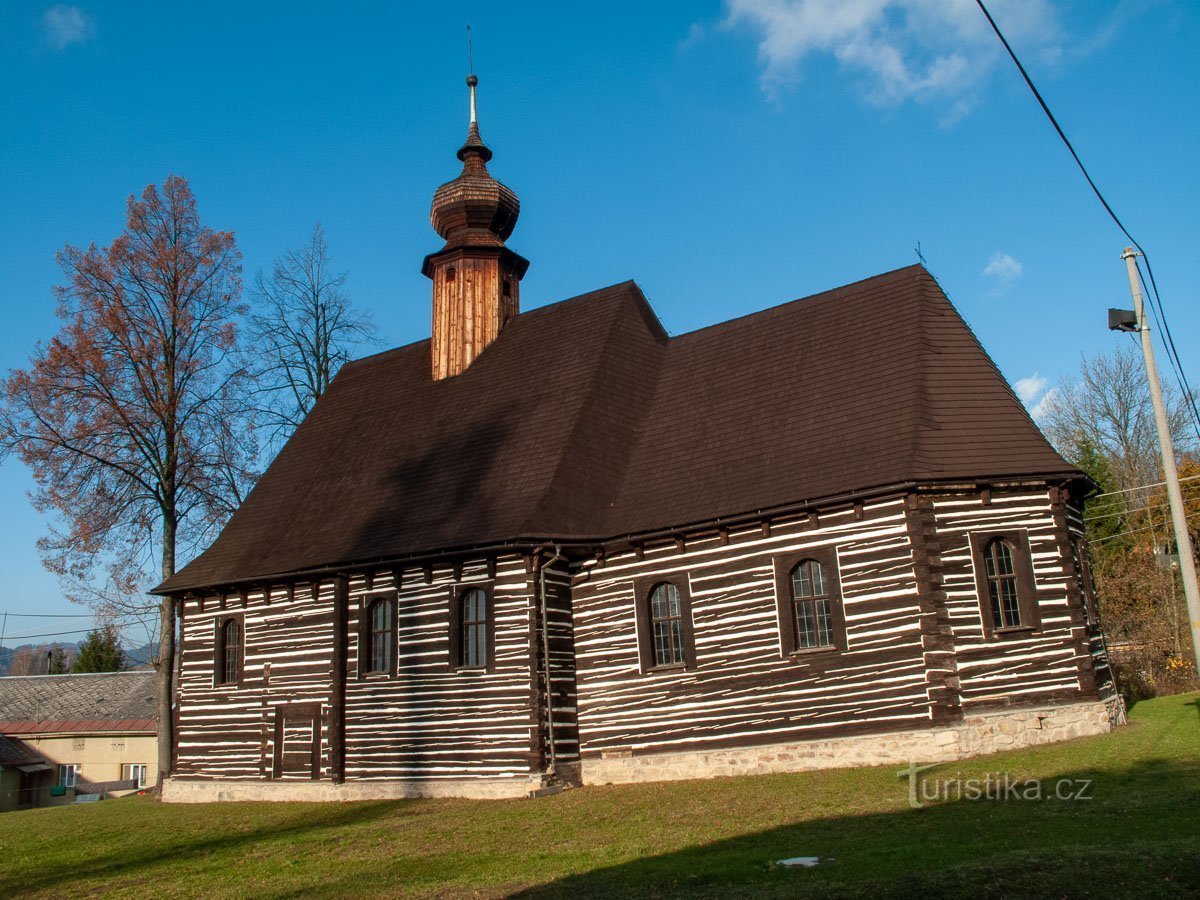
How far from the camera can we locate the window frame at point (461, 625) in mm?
19734

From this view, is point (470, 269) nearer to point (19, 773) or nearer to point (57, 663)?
point (19, 773)

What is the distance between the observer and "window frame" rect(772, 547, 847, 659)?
1736 cm

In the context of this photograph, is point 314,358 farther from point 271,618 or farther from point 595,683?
point 595,683

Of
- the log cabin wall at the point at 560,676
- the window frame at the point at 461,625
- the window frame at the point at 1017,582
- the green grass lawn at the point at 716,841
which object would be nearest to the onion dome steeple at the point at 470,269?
the window frame at the point at 461,625

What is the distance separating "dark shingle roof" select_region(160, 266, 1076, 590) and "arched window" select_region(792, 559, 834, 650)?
1.36m

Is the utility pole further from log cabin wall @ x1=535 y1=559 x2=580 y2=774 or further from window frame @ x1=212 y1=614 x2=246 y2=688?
window frame @ x1=212 y1=614 x2=246 y2=688

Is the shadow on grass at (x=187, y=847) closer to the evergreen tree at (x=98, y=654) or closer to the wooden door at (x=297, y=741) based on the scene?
the wooden door at (x=297, y=741)

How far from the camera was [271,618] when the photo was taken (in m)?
23.1

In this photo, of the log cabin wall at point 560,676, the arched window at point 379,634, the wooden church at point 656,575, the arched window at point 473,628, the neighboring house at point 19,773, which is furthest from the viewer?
the neighboring house at point 19,773

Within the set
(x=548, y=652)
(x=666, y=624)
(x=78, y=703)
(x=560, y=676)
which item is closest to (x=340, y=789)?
(x=560, y=676)

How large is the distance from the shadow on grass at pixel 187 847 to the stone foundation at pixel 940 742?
678cm

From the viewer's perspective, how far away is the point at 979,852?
30.6ft

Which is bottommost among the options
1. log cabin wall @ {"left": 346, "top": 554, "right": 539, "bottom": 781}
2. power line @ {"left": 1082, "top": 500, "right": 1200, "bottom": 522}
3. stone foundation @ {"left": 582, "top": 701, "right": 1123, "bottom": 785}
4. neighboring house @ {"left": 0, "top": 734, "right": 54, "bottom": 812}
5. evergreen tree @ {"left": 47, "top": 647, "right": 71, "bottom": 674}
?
neighboring house @ {"left": 0, "top": 734, "right": 54, "bottom": 812}

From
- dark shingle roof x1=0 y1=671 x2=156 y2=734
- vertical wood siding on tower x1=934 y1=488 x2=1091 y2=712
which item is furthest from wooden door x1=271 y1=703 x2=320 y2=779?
dark shingle roof x1=0 y1=671 x2=156 y2=734
